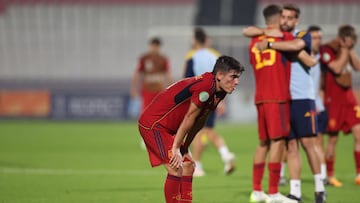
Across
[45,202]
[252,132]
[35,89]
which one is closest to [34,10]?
[35,89]

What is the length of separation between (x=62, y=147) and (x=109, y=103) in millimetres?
10767

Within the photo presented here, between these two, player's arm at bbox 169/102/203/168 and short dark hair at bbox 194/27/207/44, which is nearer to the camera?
player's arm at bbox 169/102/203/168

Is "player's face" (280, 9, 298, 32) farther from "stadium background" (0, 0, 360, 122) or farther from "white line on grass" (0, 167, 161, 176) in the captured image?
"stadium background" (0, 0, 360, 122)

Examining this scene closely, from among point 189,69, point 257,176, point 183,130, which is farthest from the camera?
point 189,69

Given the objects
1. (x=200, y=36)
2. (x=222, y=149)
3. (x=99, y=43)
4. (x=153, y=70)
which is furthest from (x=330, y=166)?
(x=99, y=43)

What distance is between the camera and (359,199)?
30.6 feet

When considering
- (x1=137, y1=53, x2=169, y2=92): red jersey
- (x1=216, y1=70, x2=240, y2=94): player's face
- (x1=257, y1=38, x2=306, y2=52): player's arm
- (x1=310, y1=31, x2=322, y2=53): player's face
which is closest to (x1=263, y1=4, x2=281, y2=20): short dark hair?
(x1=257, y1=38, x2=306, y2=52): player's arm

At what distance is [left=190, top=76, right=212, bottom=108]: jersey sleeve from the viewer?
6.80 meters

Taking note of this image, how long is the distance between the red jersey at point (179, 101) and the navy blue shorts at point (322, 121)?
178 inches

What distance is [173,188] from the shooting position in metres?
7.26

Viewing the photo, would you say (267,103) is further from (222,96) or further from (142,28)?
(142,28)

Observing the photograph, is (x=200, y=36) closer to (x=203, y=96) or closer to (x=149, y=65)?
(x=149, y=65)

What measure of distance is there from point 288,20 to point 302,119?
120cm

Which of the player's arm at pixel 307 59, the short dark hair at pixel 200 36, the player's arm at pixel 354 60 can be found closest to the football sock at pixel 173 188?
the player's arm at pixel 307 59
